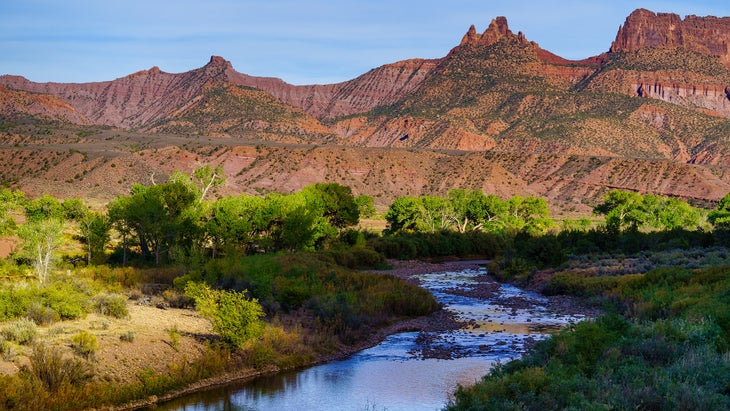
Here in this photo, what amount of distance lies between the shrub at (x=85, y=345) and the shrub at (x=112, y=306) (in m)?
5.97

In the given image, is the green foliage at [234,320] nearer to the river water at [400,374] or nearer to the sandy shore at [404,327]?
the sandy shore at [404,327]

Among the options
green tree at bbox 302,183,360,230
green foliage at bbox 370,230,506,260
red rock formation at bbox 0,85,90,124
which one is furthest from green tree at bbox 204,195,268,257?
red rock formation at bbox 0,85,90,124

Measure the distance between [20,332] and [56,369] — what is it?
3.22 meters

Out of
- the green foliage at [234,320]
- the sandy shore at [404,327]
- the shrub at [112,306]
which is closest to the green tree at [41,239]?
the shrub at [112,306]

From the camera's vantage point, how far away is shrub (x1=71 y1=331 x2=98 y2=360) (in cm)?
2147

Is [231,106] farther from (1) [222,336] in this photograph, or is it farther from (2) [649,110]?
(1) [222,336]

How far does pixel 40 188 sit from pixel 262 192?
3254 centimetres

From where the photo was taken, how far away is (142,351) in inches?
907

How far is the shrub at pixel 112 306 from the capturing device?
1109 inches

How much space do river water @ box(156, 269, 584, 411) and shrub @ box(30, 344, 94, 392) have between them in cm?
227

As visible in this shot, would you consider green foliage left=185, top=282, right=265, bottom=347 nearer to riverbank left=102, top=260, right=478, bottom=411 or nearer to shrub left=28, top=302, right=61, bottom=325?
riverbank left=102, top=260, right=478, bottom=411

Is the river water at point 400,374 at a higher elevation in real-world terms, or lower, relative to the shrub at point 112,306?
lower

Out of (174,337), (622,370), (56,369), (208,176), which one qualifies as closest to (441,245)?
(208,176)

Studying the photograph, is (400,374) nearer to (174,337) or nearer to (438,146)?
(174,337)
